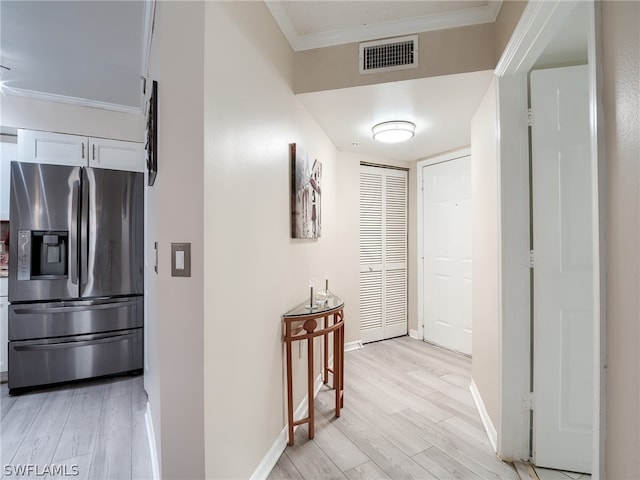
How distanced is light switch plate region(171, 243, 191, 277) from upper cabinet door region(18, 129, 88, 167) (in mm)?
2507

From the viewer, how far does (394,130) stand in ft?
8.70

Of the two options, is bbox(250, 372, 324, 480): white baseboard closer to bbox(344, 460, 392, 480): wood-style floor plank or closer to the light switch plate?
bbox(344, 460, 392, 480): wood-style floor plank

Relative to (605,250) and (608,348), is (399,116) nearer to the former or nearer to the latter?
(605,250)

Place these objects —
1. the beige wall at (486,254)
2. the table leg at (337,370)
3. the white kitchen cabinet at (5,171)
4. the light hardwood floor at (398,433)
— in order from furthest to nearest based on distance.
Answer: the white kitchen cabinet at (5,171), the table leg at (337,370), the beige wall at (486,254), the light hardwood floor at (398,433)

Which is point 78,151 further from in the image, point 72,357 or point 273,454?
point 273,454

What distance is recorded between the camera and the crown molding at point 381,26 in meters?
1.82

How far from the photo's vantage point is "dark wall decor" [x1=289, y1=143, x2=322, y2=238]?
6.88 ft

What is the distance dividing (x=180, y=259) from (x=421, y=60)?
1855 mm

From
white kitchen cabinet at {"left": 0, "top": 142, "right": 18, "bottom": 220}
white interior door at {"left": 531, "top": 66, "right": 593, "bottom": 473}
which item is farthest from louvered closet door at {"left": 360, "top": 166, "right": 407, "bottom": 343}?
white kitchen cabinet at {"left": 0, "top": 142, "right": 18, "bottom": 220}

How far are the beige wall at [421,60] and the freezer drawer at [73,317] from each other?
8.44 feet

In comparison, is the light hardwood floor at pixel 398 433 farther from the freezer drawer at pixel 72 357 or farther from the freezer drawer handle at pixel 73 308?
the freezer drawer handle at pixel 73 308

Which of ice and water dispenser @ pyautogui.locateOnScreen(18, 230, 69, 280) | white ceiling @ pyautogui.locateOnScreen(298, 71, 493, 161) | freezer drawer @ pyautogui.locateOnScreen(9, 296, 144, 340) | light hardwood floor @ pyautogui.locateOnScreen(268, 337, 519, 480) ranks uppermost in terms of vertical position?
white ceiling @ pyautogui.locateOnScreen(298, 71, 493, 161)

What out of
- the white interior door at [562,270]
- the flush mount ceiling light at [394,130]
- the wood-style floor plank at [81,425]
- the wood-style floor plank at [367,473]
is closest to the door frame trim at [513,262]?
the white interior door at [562,270]

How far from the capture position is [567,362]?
1.68m
